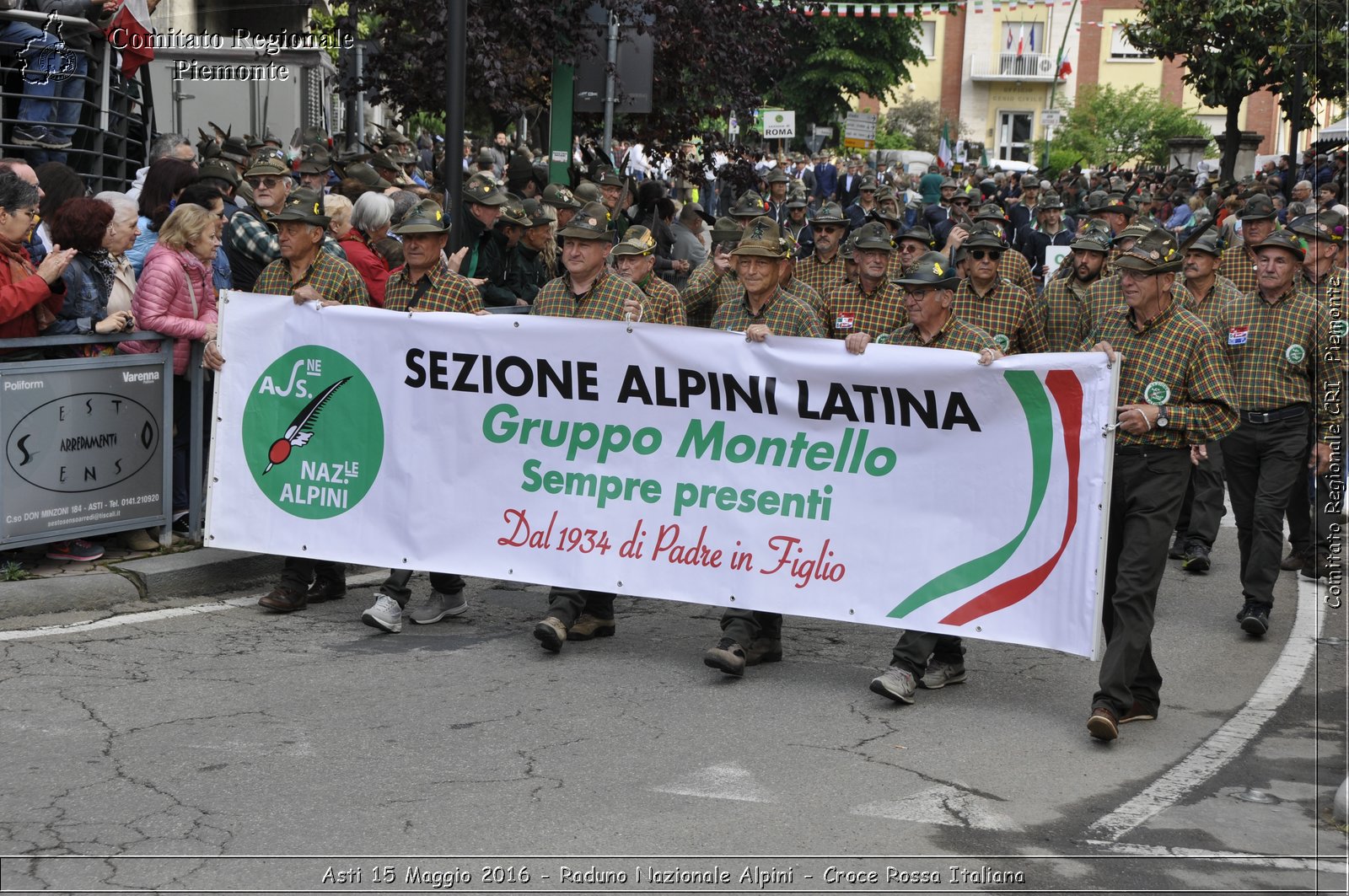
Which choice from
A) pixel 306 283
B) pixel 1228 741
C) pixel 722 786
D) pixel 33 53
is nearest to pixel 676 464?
pixel 722 786

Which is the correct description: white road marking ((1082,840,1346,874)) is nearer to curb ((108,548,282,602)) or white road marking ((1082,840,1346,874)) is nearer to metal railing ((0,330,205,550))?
curb ((108,548,282,602))

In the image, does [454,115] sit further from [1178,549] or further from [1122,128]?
[1122,128]

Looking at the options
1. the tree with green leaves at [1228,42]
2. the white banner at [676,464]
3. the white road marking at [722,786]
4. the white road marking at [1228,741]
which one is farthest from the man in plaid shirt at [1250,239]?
the tree with green leaves at [1228,42]

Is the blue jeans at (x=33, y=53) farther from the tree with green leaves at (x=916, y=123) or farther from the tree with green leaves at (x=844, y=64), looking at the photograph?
the tree with green leaves at (x=916, y=123)

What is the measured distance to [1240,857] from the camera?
515 cm

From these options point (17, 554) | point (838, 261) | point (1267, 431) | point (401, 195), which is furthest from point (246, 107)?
point (1267, 431)

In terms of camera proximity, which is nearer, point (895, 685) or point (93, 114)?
point (895, 685)

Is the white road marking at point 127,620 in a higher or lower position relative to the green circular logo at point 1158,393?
lower

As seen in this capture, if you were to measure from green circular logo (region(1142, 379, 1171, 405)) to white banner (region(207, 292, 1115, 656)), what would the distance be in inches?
6.6

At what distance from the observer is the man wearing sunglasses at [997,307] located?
361 inches

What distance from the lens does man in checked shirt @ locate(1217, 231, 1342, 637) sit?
28.8 feet

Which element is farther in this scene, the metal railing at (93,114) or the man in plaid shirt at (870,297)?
the metal railing at (93,114)

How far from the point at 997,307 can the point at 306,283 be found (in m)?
3.94

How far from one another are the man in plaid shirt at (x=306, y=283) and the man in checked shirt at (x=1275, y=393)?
487 centimetres
